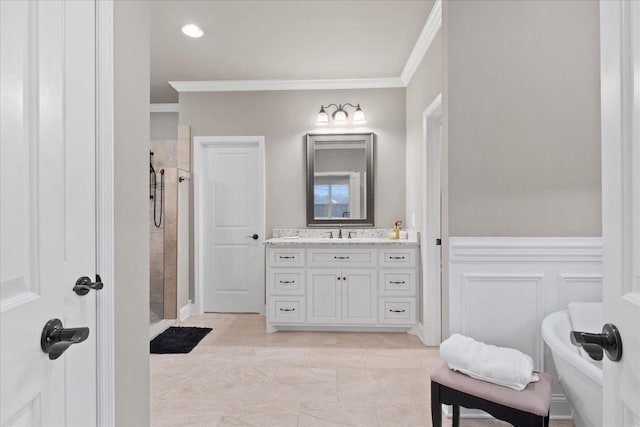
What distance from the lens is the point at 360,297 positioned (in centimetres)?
362

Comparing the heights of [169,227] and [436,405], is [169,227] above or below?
above

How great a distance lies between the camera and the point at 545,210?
2.09m

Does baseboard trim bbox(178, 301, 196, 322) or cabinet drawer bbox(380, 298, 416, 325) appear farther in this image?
baseboard trim bbox(178, 301, 196, 322)

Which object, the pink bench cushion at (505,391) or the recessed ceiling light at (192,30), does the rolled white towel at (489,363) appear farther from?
the recessed ceiling light at (192,30)

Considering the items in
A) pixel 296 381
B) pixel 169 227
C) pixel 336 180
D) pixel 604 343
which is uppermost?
pixel 336 180

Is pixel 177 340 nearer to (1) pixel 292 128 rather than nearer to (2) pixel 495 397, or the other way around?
(1) pixel 292 128

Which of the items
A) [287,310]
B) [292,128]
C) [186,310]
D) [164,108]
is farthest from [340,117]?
[186,310]

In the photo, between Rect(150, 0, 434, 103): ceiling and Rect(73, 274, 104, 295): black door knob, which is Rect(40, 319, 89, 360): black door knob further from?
Rect(150, 0, 434, 103): ceiling

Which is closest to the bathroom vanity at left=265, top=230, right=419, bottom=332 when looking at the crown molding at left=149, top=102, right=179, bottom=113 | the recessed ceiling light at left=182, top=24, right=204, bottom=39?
the recessed ceiling light at left=182, top=24, right=204, bottom=39

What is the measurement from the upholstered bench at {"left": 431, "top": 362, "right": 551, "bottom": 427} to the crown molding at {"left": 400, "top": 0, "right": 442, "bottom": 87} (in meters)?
2.44

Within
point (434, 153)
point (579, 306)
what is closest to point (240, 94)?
point (434, 153)

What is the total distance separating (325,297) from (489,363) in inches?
83.4

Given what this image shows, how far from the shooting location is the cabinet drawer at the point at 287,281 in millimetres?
3654

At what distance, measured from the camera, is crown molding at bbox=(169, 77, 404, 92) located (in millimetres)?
4152
